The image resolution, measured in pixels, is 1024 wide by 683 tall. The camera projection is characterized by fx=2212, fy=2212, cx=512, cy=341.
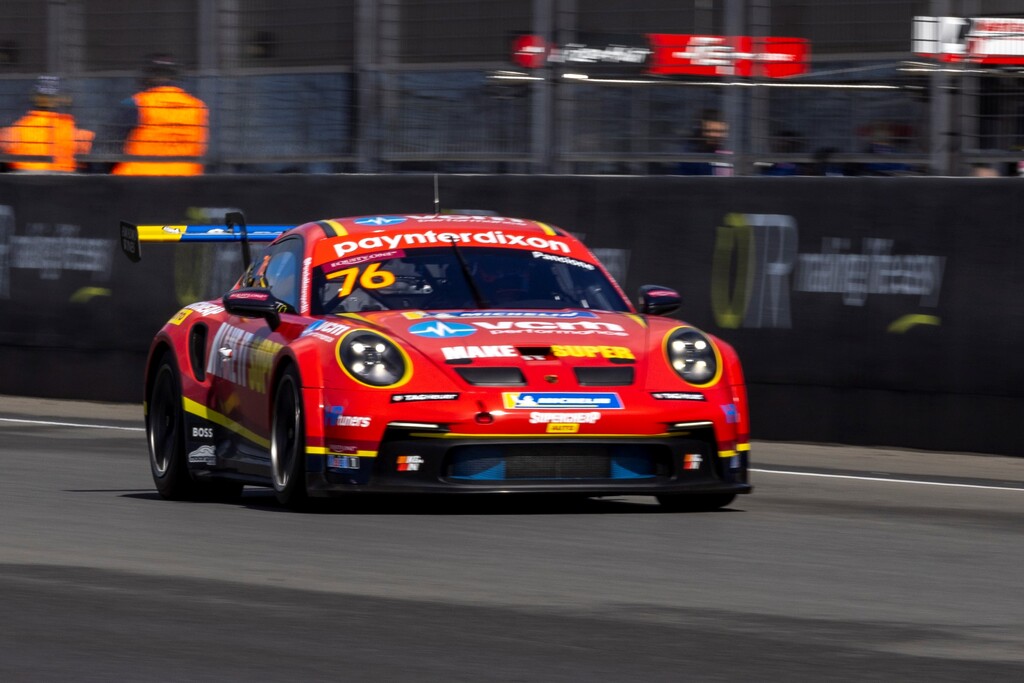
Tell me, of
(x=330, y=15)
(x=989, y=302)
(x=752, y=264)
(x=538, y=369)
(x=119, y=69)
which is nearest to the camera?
(x=538, y=369)

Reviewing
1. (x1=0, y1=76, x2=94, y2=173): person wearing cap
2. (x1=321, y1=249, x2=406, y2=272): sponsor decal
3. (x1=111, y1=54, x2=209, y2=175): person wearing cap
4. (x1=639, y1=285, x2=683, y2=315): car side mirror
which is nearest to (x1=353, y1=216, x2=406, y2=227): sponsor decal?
(x1=321, y1=249, x2=406, y2=272): sponsor decal

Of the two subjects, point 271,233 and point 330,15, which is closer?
point 271,233

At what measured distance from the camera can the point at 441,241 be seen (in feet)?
31.3

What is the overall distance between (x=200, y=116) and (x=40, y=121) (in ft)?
5.18

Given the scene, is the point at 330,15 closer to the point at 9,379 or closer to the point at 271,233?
A: the point at 9,379

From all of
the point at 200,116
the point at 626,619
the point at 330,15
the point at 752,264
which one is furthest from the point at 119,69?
the point at 626,619

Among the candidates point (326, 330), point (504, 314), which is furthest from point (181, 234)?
point (504, 314)

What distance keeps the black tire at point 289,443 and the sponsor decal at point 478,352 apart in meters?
0.60

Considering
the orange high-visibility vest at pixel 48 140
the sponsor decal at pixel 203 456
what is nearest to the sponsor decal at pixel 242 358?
the sponsor decal at pixel 203 456

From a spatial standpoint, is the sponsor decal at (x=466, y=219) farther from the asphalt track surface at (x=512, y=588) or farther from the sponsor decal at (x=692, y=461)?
the sponsor decal at (x=692, y=461)

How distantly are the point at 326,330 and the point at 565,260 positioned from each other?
1.36m

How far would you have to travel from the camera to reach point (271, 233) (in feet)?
35.9

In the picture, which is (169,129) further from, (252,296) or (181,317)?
(252,296)

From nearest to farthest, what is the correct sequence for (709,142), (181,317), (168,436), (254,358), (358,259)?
(254,358) < (358,259) < (168,436) < (181,317) < (709,142)
